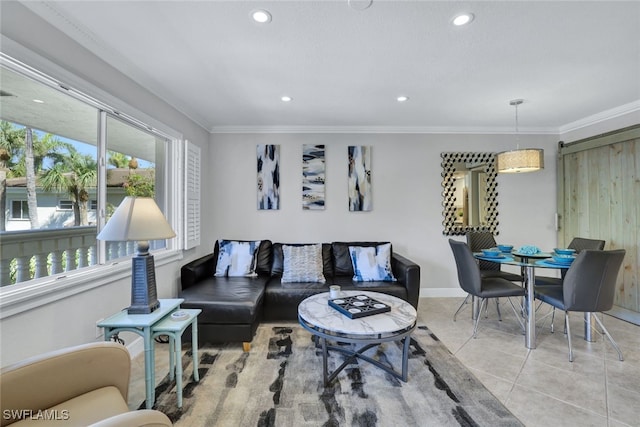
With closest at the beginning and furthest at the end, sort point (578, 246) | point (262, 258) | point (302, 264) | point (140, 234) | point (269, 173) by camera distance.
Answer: point (140, 234) < point (578, 246) < point (302, 264) < point (262, 258) < point (269, 173)

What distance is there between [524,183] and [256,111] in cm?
403

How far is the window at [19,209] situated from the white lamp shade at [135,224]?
0.50 metres

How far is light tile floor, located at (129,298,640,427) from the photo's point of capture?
5.63 feet

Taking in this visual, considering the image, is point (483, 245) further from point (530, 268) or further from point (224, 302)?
point (224, 302)

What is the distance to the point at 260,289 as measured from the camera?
285 cm

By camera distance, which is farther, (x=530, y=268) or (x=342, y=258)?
(x=342, y=258)

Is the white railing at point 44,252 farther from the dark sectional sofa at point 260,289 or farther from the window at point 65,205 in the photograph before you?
the dark sectional sofa at point 260,289

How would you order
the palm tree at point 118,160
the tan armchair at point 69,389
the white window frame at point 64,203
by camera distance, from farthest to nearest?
the palm tree at point 118,160 → the white window frame at point 64,203 → the tan armchair at point 69,389

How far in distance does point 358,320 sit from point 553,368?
5.62 feet

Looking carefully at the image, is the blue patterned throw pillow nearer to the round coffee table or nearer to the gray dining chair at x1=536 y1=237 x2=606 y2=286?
the round coffee table

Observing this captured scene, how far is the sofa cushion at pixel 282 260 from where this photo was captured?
3.49 meters

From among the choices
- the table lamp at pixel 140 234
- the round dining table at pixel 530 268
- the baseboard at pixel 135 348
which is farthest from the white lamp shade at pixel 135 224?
the round dining table at pixel 530 268

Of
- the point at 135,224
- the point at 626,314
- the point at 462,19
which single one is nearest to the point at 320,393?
the point at 135,224

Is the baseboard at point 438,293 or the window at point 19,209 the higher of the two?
the window at point 19,209
